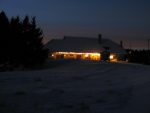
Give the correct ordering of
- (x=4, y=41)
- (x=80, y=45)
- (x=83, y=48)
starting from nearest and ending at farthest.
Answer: (x=4, y=41), (x=83, y=48), (x=80, y=45)

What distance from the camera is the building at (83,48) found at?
82250 millimetres

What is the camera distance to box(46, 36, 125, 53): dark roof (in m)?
83.1

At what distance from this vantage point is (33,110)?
13289mm

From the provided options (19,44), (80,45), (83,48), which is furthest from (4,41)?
(80,45)

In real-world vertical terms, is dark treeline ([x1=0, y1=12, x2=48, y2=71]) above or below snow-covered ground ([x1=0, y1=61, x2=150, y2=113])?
above

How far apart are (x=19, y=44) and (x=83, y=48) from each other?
44123 millimetres

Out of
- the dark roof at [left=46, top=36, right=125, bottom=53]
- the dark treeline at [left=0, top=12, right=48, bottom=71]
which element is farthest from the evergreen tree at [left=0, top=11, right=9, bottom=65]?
Result: the dark roof at [left=46, top=36, right=125, bottom=53]

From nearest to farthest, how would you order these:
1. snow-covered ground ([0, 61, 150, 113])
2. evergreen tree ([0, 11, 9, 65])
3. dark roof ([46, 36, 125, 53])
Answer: snow-covered ground ([0, 61, 150, 113]), evergreen tree ([0, 11, 9, 65]), dark roof ([46, 36, 125, 53])

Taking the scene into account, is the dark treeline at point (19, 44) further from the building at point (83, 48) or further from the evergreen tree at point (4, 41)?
the building at point (83, 48)

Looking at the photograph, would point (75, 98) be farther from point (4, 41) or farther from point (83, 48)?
point (83, 48)

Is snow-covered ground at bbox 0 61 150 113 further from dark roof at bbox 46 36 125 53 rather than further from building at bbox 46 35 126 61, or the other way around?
dark roof at bbox 46 36 125 53

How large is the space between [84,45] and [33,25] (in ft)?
137

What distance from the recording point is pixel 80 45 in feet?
277

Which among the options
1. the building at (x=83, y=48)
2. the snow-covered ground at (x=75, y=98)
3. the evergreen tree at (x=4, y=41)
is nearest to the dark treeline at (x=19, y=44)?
the evergreen tree at (x=4, y=41)
